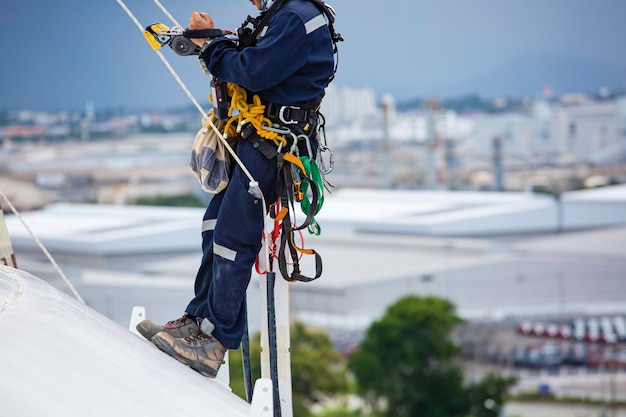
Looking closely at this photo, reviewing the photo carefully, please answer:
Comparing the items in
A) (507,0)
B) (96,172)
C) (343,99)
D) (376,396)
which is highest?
(507,0)

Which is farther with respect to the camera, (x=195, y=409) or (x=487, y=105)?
(x=487, y=105)

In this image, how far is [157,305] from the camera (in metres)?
27.6

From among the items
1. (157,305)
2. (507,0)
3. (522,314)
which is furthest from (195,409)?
(507,0)

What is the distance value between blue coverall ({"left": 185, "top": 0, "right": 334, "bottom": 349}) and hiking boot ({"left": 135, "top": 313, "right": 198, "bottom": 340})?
55 millimetres

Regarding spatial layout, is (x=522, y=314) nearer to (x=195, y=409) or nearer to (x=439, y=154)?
(x=439, y=154)

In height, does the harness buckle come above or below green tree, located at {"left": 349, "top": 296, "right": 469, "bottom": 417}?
above

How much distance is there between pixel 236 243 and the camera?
9.12 ft

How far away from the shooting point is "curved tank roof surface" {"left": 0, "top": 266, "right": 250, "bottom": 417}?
1.90 metres

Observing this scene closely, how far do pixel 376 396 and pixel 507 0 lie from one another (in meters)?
45.4

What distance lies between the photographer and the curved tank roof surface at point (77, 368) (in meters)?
1.90

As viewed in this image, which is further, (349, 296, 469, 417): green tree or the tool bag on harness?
(349, 296, 469, 417): green tree

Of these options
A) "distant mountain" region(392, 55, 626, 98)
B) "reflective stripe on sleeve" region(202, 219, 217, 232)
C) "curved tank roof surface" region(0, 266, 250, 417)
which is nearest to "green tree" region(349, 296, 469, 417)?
"reflective stripe on sleeve" region(202, 219, 217, 232)

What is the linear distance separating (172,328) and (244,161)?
1.73ft

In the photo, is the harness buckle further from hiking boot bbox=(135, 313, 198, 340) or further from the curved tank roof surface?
the curved tank roof surface
